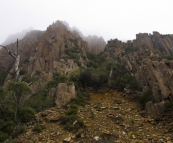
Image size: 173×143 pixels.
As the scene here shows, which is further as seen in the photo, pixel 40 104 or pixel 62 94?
pixel 62 94

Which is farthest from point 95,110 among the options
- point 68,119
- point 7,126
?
point 7,126

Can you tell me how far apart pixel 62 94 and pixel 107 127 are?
811 cm

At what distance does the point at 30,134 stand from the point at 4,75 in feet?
149

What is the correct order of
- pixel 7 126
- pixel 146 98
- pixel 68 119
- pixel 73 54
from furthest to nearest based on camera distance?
pixel 73 54
pixel 146 98
pixel 68 119
pixel 7 126

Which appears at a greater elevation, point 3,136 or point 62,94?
point 62,94

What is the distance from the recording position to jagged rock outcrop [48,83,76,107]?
2027 cm

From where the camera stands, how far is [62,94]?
69.1 feet

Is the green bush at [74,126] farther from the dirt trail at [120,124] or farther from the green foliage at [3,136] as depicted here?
the green foliage at [3,136]

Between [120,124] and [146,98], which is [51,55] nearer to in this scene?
[146,98]

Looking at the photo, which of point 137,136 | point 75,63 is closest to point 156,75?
point 137,136

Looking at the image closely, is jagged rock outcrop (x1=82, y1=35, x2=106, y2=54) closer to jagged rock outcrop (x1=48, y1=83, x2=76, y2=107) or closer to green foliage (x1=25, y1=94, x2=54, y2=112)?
jagged rock outcrop (x1=48, y1=83, x2=76, y2=107)

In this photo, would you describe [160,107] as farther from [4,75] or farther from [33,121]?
[4,75]

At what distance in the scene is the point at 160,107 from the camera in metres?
16.5

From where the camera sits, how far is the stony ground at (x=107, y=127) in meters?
12.5
